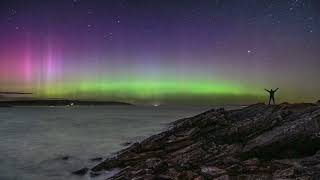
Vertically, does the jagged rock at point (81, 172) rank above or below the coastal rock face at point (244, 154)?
below

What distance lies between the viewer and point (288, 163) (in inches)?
762

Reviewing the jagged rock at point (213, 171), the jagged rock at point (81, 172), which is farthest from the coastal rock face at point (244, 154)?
the jagged rock at point (81, 172)

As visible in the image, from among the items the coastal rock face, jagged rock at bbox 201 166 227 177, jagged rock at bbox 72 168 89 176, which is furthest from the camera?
jagged rock at bbox 72 168 89 176

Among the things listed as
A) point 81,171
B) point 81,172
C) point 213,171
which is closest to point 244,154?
point 213,171

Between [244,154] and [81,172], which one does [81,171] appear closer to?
[81,172]

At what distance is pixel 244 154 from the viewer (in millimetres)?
22641

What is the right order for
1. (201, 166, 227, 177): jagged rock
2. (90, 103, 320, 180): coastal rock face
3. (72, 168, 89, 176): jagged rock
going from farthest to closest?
1. (72, 168, 89, 176): jagged rock
2. (201, 166, 227, 177): jagged rock
3. (90, 103, 320, 180): coastal rock face

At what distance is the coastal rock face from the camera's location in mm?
19120

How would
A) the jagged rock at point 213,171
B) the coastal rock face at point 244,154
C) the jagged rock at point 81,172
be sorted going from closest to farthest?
the coastal rock face at point 244,154
the jagged rock at point 213,171
the jagged rock at point 81,172

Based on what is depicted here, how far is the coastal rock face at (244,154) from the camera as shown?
62.7 ft

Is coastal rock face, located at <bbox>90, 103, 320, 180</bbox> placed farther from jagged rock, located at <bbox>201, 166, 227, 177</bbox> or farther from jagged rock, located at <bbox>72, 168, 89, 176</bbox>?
jagged rock, located at <bbox>72, 168, 89, 176</bbox>

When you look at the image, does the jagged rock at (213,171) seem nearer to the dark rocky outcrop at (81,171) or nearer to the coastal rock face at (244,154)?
the coastal rock face at (244,154)

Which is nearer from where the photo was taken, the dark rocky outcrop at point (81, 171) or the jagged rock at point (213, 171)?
the jagged rock at point (213, 171)

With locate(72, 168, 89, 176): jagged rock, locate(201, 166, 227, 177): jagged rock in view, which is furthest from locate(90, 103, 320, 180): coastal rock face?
locate(72, 168, 89, 176): jagged rock
